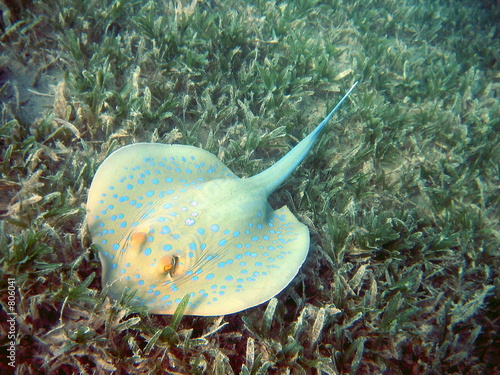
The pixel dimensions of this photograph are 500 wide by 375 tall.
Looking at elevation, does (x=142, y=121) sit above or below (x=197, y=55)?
below

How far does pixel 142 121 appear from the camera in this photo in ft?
13.1

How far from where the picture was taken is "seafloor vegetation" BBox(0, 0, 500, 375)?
8.33ft

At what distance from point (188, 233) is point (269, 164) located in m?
1.99

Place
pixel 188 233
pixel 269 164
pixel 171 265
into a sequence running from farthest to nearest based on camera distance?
1. pixel 269 164
2. pixel 188 233
3. pixel 171 265

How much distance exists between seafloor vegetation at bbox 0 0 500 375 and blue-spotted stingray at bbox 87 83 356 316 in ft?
0.94

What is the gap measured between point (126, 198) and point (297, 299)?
2065 mm

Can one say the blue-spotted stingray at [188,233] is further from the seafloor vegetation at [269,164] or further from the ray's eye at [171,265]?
the seafloor vegetation at [269,164]

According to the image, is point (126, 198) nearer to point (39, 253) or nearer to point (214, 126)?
point (39, 253)

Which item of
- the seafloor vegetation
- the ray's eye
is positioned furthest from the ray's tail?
the ray's eye

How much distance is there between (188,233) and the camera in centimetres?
272

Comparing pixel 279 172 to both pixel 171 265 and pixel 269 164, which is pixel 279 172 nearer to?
pixel 269 164

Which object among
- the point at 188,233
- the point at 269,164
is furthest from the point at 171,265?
the point at 269,164

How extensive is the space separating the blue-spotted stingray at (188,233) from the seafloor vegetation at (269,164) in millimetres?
286

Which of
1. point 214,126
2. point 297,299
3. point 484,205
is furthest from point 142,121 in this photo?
point 484,205
